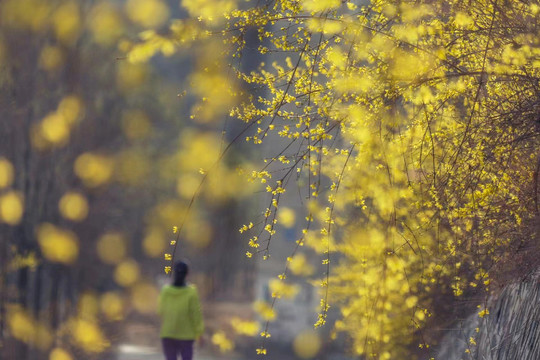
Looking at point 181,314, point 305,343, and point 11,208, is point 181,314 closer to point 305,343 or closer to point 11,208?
point 11,208

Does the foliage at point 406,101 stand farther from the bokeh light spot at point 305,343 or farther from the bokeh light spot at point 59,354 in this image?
the bokeh light spot at point 305,343

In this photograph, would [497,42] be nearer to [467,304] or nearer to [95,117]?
[467,304]

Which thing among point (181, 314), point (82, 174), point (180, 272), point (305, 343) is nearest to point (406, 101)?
point (180, 272)

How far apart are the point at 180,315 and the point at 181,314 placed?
0.7 inches

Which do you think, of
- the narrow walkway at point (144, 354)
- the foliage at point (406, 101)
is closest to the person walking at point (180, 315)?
the foliage at point (406, 101)

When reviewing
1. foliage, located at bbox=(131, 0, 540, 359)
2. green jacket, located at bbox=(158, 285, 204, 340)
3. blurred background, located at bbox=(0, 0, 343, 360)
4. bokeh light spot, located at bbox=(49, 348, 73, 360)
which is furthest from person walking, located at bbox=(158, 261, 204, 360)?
bokeh light spot, located at bbox=(49, 348, 73, 360)

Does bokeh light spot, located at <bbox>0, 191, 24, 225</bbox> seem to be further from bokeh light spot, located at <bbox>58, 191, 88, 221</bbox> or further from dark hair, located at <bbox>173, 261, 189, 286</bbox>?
dark hair, located at <bbox>173, 261, 189, 286</bbox>

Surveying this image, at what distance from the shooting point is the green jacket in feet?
35.0

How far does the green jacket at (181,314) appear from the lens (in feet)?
35.0

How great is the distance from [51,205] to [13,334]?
226 centimetres

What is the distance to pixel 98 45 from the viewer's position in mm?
19062

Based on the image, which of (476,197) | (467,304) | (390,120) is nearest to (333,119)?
(390,120)

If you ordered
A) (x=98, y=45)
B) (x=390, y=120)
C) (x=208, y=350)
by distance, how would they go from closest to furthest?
(x=390, y=120), (x=98, y=45), (x=208, y=350)

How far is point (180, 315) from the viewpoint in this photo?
421 inches
